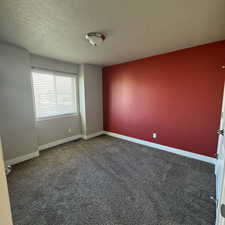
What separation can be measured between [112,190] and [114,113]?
264cm

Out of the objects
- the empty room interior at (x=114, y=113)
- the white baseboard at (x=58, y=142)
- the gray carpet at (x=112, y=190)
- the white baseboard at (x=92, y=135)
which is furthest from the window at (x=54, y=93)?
the gray carpet at (x=112, y=190)

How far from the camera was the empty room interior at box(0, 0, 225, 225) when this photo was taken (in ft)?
4.95

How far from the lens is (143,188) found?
1931mm

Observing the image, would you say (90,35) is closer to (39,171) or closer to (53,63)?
(53,63)

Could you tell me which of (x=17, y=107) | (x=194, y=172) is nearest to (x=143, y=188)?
(x=194, y=172)

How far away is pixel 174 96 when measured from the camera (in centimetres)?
294

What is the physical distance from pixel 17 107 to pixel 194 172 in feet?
12.2

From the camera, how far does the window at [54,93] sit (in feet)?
10.5

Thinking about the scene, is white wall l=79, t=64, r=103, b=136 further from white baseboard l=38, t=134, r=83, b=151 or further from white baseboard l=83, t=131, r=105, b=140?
white baseboard l=38, t=134, r=83, b=151

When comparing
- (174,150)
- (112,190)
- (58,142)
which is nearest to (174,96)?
(174,150)

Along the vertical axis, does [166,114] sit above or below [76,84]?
below

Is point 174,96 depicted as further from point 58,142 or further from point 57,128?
point 58,142

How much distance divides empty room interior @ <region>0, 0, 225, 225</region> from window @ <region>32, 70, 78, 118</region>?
0.03 m

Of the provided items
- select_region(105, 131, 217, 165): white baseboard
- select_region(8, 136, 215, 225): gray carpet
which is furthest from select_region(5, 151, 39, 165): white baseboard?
select_region(105, 131, 217, 165): white baseboard
